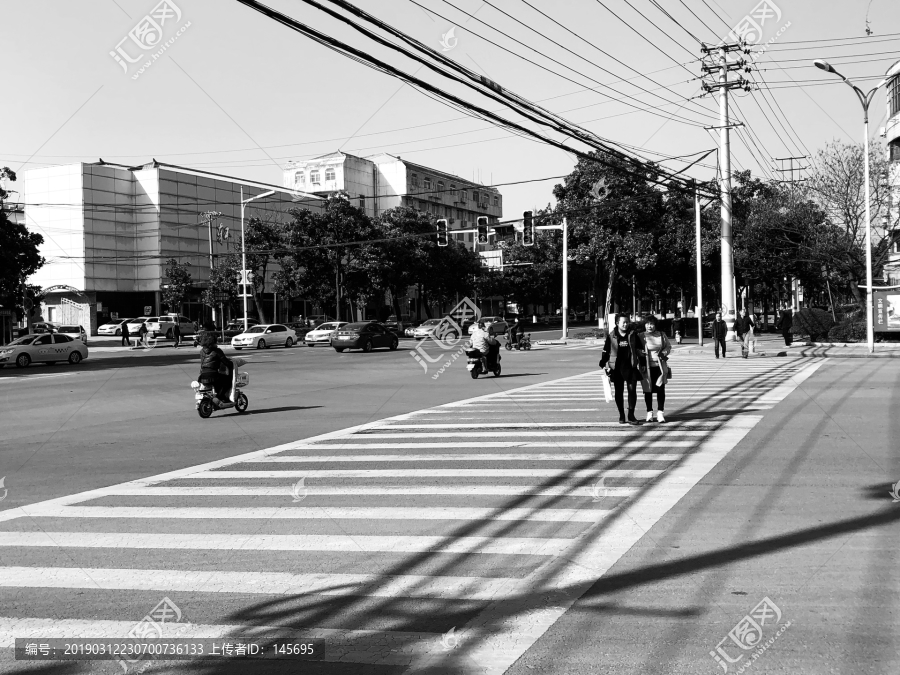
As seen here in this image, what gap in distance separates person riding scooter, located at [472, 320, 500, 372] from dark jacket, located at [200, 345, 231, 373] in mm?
9429

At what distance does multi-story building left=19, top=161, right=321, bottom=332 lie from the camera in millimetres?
65625

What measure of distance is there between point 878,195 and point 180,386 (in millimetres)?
34583

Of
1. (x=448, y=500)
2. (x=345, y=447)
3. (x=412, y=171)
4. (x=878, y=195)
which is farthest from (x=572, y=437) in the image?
(x=412, y=171)

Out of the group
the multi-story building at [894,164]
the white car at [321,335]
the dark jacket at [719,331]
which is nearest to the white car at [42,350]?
the white car at [321,335]

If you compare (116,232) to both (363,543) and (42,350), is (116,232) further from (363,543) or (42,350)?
(363,543)

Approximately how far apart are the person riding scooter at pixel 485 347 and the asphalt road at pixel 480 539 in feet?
29.8

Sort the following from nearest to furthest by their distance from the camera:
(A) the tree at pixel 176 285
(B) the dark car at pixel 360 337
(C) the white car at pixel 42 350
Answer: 1. (C) the white car at pixel 42 350
2. (B) the dark car at pixel 360 337
3. (A) the tree at pixel 176 285

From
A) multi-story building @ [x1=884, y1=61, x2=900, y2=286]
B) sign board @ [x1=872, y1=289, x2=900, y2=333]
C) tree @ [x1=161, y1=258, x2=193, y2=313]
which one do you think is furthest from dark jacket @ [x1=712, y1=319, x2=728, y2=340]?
tree @ [x1=161, y1=258, x2=193, y2=313]

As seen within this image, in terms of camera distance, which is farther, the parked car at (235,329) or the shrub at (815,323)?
the parked car at (235,329)

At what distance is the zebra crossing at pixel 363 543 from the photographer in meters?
4.73

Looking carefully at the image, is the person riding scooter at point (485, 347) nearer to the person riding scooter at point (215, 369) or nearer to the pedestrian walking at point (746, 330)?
the person riding scooter at point (215, 369)

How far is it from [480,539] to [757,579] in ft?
6.94

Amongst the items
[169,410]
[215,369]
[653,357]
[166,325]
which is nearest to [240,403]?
[215,369]

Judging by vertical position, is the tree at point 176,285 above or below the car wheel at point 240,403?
above
